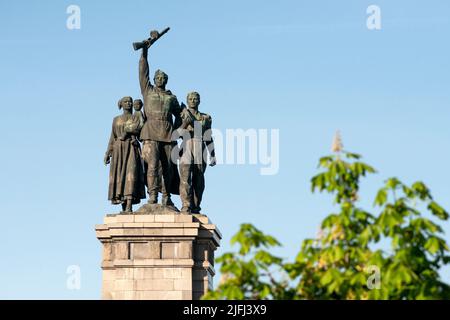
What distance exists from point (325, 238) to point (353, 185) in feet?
3.82

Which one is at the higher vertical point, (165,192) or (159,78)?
(159,78)

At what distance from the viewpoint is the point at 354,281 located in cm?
2231

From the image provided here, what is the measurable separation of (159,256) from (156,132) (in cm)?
413

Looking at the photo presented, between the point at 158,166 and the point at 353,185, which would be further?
the point at 158,166

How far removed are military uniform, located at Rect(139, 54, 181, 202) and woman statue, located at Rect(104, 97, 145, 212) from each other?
381 mm

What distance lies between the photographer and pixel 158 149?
39438 mm

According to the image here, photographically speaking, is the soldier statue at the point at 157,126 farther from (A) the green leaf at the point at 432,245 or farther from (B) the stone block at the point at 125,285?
(A) the green leaf at the point at 432,245

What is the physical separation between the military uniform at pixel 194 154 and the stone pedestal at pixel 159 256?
1.25 metres

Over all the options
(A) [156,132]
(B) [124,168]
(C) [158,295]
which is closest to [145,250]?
(C) [158,295]

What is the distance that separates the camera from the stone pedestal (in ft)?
124
